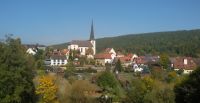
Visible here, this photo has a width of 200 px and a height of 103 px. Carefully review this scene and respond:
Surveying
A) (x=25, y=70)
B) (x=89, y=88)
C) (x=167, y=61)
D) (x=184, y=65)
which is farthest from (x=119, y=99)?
(x=184, y=65)

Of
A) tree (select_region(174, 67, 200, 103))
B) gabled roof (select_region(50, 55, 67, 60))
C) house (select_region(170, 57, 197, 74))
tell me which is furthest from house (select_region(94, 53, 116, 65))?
tree (select_region(174, 67, 200, 103))

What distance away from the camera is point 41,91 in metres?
32.1

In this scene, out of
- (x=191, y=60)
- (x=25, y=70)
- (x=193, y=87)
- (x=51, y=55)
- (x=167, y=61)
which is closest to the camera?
(x=193, y=87)

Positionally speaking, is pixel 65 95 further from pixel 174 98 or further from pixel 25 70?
pixel 174 98

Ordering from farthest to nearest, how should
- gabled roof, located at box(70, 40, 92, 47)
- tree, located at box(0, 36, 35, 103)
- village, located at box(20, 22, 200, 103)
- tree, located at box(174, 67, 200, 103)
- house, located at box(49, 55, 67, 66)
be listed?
gabled roof, located at box(70, 40, 92, 47) < house, located at box(49, 55, 67, 66) < village, located at box(20, 22, 200, 103) < tree, located at box(0, 36, 35, 103) < tree, located at box(174, 67, 200, 103)

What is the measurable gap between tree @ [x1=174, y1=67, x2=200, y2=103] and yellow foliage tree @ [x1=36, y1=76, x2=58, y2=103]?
10.8 m

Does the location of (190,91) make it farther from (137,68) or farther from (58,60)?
(58,60)

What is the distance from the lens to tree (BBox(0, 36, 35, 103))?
79.4ft

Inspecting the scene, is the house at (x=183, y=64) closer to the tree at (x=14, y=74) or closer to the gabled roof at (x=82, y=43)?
the gabled roof at (x=82, y=43)

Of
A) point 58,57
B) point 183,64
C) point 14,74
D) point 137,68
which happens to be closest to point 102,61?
point 58,57

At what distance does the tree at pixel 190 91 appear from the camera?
75.5 ft

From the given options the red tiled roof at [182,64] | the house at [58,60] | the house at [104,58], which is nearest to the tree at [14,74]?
the red tiled roof at [182,64]

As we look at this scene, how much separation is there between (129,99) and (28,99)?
881 centimetres

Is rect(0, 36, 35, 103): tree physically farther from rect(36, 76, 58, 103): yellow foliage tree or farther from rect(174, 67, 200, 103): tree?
rect(174, 67, 200, 103): tree
